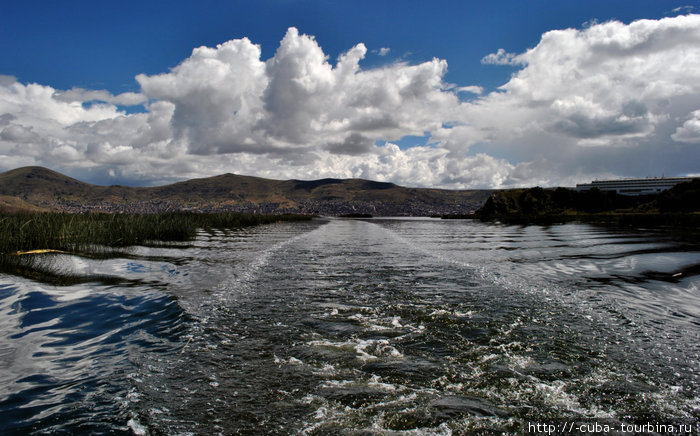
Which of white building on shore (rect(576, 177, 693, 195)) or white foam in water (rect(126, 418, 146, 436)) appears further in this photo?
white building on shore (rect(576, 177, 693, 195))

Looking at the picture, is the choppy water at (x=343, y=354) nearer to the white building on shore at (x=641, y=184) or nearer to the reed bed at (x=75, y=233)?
the reed bed at (x=75, y=233)

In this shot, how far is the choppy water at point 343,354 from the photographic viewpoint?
4016mm

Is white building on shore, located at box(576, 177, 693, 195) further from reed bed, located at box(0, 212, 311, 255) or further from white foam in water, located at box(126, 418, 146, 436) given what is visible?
white foam in water, located at box(126, 418, 146, 436)

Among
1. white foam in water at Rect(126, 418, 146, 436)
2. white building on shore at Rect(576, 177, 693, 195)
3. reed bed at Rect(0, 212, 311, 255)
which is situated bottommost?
white foam in water at Rect(126, 418, 146, 436)

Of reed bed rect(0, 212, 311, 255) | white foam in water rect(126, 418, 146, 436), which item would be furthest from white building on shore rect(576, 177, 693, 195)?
white foam in water rect(126, 418, 146, 436)

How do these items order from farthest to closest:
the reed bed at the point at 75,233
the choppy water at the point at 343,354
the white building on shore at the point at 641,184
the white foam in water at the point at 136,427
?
1. the white building on shore at the point at 641,184
2. the reed bed at the point at 75,233
3. the choppy water at the point at 343,354
4. the white foam in water at the point at 136,427

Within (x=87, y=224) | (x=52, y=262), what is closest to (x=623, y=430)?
(x=52, y=262)

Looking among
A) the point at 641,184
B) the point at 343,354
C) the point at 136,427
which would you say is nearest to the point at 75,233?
the point at 136,427

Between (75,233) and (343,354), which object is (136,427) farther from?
(75,233)

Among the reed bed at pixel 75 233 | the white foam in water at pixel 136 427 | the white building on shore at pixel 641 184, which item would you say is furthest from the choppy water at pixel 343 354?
the white building on shore at pixel 641 184

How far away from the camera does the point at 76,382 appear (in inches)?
191

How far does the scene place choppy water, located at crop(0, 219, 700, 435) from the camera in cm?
402

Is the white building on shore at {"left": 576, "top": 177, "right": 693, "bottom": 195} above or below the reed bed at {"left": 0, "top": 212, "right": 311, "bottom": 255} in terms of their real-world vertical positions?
above

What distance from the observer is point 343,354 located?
18.9ft
